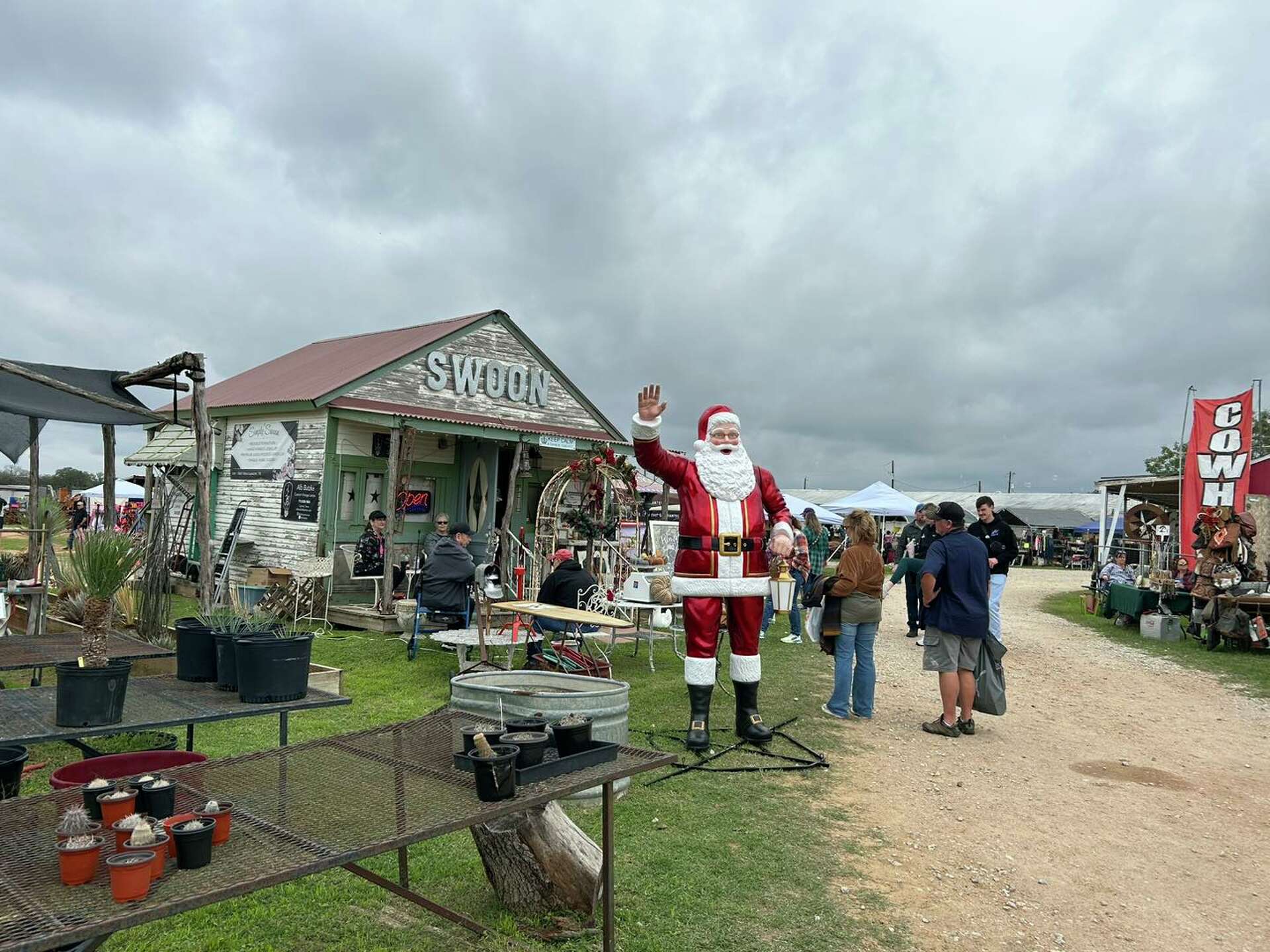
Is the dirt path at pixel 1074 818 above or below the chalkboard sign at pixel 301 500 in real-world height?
below

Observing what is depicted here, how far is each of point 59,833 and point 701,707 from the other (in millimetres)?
4274

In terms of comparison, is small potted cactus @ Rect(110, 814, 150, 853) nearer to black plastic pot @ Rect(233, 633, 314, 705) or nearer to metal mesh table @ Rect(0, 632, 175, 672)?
black plastic pot @ Rect(233, 633, 314, 705)

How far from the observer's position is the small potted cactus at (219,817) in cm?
223

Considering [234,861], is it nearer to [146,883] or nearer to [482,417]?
[146,883]

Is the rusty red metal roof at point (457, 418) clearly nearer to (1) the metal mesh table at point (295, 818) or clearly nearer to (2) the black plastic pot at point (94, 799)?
(1) the metal mesh table at point (295, 818)

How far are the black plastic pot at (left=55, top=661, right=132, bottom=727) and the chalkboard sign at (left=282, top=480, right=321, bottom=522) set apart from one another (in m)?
8.99

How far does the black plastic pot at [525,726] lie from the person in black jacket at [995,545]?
23.5 ft

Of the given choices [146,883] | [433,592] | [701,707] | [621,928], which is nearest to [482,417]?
[433,592]

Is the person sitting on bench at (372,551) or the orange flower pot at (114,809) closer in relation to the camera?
the orange flower pot at (114,809)

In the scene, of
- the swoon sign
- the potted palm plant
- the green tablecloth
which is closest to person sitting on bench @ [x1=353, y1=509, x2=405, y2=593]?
the swoon sign

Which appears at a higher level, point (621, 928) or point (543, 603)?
point (543, 603)

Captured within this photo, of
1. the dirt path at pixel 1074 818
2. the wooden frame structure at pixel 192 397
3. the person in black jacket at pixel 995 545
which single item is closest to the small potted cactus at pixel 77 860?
the dirt path at pixel 1074 818

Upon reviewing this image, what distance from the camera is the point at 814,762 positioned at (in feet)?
18.4

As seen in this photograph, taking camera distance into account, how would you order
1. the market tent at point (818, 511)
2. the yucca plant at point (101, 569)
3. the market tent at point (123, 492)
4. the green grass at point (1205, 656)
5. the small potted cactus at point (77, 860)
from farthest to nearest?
1. the market tent at point (123, 492)
2. the market tent at point (818, 511)
3. the green grass at point (1205, 656)
4. the yucca plant at point (101, 569)
5. the small potted cactus at point (77, 860)
